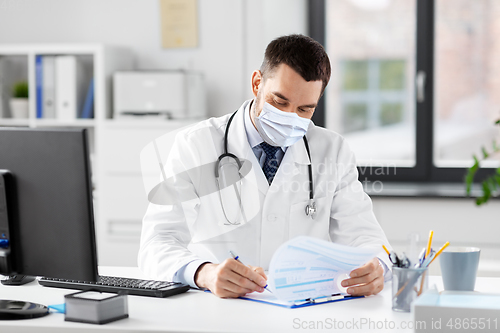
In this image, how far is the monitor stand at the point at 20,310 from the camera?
1126 mm

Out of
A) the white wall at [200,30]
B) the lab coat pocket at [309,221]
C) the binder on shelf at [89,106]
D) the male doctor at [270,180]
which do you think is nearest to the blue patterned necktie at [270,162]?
the male doctor at [270,180]

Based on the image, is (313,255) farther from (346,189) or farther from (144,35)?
(144,35)

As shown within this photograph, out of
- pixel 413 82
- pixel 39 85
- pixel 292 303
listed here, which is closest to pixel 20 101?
pixel 39 85

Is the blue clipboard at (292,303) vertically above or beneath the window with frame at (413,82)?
beneath

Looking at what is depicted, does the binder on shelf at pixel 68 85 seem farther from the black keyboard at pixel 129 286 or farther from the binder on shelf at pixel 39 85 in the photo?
the black keyboard at pixel 129 286

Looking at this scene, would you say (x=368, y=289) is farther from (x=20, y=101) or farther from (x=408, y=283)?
(x=20, y=101)

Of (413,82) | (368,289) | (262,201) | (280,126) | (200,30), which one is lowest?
(368,289)

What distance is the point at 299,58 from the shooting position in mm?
1592

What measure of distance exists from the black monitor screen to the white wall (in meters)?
2.10

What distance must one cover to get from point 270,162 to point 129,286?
0.59 metres

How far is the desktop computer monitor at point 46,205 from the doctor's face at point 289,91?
0.68 metres

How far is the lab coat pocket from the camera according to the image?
1677 mm

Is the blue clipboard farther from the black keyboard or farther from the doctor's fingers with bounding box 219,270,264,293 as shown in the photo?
the black keyboard

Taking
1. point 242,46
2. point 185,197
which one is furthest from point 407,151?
point 185,197
